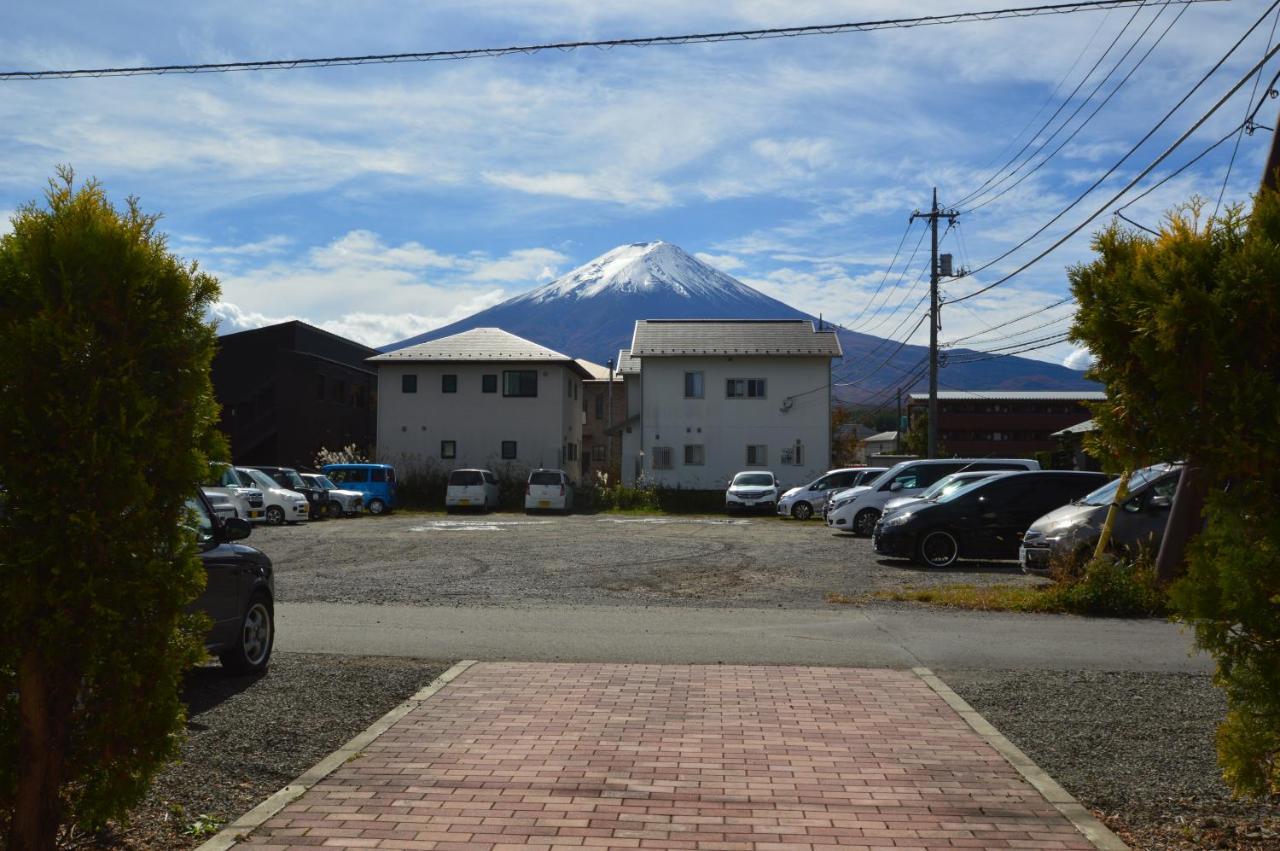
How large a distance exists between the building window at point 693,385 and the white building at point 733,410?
45 mm

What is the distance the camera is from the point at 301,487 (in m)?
35.2

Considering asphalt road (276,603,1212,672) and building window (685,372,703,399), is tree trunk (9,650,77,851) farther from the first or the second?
building window (685,372,703,399)

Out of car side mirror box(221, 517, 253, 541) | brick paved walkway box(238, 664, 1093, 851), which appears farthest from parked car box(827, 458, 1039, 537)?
car side mirror box(221, 517, 253, 541)

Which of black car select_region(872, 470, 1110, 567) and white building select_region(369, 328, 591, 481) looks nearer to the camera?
black car select_region(872, 470, 1110, 567)

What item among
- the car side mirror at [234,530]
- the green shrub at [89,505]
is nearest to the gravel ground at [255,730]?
the green shrub at [89,505]

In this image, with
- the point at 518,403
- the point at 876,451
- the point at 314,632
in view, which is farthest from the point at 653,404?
the point at 876,451

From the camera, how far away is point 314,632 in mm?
10938

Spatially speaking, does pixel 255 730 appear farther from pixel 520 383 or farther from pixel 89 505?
pixel 520 383

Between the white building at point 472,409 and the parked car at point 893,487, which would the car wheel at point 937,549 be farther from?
the white building at point 472,409

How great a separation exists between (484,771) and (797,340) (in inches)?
1883

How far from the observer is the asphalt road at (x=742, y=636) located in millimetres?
9766

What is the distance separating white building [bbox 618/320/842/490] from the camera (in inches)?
2029

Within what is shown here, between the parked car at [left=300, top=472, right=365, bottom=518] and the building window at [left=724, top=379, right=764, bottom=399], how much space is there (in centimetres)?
1926

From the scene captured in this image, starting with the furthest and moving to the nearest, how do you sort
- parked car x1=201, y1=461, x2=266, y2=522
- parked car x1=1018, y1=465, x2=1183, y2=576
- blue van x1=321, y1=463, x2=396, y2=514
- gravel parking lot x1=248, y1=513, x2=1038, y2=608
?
1. blue van x1=321, y1=463, x2=396, y2=514
2. parked car x1=201, y1=461, x2=266, y2=522
3. parked car x1=1018, y1=465, x2=1183, y2=576
4. gravel parking lot x1=248, y1=513, x2=1038, y2=608
